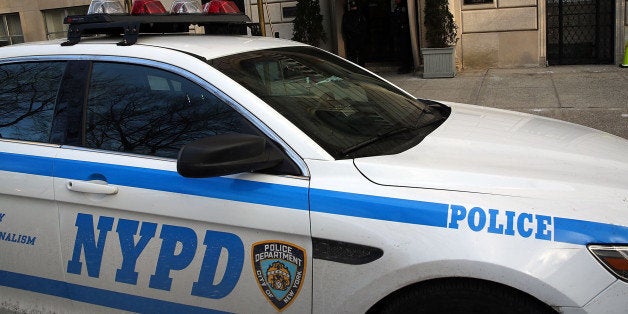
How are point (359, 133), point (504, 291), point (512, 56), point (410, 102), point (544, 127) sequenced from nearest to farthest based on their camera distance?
point (504, 291) < point (359, 133) < point (544, 127) < point (410, 102) < point (512, 56)

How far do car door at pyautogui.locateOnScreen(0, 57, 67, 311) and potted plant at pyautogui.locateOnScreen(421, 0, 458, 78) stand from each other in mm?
9584

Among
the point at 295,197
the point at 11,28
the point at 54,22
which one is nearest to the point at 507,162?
the point at 295,197

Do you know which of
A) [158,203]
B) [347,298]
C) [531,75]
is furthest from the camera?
[531,75]

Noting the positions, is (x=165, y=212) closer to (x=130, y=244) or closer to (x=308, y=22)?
(x=130, y=244)

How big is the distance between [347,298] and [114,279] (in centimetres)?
100

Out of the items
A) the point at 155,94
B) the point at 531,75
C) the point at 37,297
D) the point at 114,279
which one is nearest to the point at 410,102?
the point at 155,94

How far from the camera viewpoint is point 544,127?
3268mm

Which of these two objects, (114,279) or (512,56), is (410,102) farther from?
(512,56)

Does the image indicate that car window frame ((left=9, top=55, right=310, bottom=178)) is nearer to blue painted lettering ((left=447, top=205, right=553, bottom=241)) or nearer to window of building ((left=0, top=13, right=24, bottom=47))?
blue painted lettering ((left=447, top=205, right=553, bottom=241))

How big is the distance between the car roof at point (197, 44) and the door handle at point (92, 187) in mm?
664

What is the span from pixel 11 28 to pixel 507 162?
1903cm

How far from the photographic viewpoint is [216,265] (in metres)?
2.46

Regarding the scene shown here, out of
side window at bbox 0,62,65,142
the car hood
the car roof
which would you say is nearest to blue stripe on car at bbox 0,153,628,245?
the car hood

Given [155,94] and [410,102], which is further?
[410,102]
